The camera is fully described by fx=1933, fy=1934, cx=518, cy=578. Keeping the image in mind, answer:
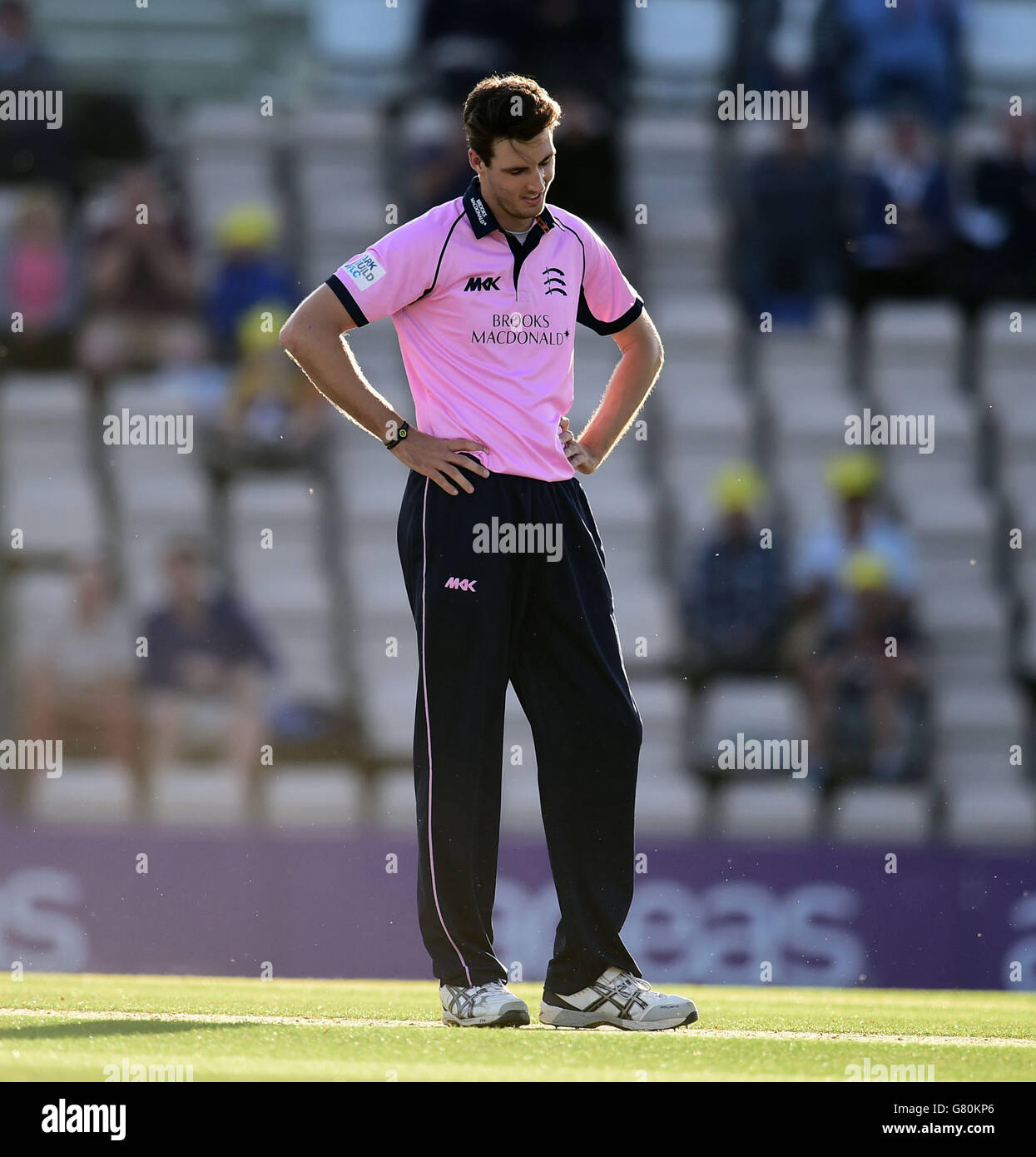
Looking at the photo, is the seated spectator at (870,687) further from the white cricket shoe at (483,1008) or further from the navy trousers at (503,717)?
the white cricket shoe at (483,1008)

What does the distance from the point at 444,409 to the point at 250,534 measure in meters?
5.85

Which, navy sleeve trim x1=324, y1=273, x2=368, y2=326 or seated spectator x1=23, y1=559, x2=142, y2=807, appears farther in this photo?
seated spectator x1=23, y1=559, x2=142, y2=807

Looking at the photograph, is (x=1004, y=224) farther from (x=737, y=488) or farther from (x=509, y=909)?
(x=509, y=909)

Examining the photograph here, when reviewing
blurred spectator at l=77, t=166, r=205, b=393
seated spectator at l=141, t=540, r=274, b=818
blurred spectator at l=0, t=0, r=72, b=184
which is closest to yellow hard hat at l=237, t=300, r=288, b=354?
blurred spectator at l=77, t=166, r=205, b=393

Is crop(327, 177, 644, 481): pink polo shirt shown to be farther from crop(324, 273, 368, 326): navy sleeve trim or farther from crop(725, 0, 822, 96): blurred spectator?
crop(725, 0, 822, 96): blurred spectator

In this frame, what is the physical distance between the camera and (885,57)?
11508 mm

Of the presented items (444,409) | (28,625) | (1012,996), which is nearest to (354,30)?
(28,625)

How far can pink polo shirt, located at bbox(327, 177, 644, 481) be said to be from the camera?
4207mm

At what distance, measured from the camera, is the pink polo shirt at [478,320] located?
421cm

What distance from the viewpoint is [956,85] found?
11766 mm

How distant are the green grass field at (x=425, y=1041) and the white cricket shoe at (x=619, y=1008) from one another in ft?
0.23

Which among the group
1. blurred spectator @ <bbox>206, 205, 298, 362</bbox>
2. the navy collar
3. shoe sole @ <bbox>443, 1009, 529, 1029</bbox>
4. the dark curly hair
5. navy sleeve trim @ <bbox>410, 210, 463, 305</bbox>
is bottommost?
shoe sole @ <bbox>443, 1009, 529, 1029</bbox>

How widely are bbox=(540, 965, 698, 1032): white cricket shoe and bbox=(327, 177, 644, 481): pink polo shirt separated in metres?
1.11

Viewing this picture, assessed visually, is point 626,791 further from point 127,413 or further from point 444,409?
point 127,413
